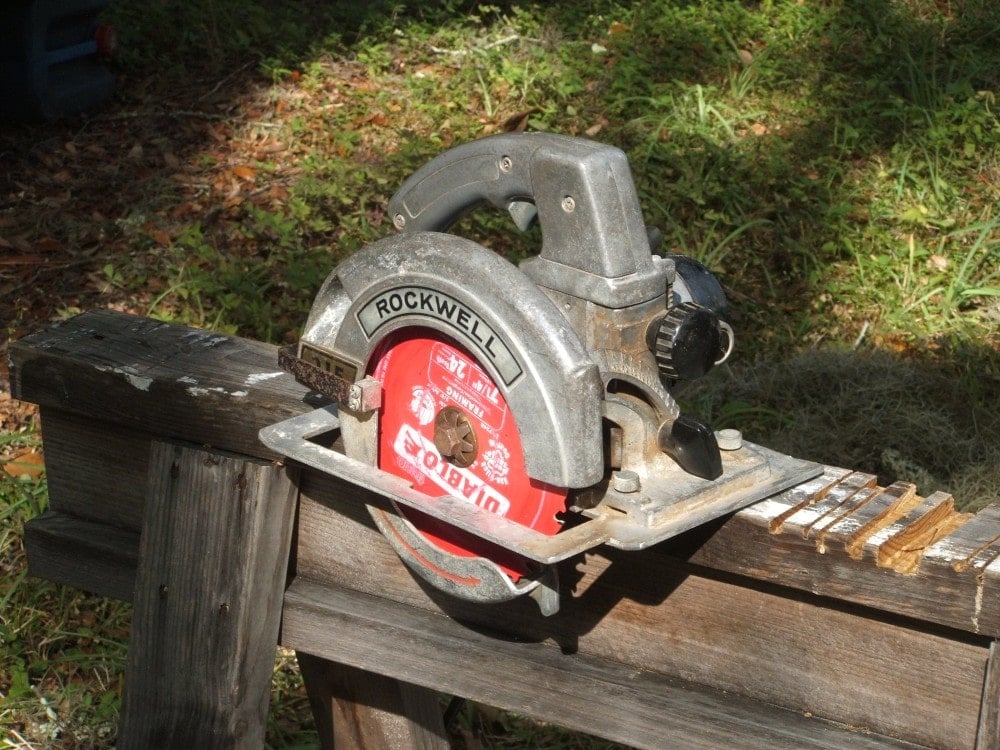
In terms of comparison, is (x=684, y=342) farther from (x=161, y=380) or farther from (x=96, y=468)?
(x=96, y=468)

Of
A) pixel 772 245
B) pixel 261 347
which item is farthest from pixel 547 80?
pixel 261 347

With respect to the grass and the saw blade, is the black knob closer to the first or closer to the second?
the saw blade

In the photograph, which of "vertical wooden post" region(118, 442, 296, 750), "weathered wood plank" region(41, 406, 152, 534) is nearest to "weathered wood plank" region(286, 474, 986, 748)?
"vertical wooden post" region(118, 442, 296, 750)

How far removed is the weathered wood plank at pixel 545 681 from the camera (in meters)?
1.41

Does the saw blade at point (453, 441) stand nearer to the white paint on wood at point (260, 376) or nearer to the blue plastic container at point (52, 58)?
the white paint on wood at point (260, 376)

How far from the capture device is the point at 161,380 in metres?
1.79

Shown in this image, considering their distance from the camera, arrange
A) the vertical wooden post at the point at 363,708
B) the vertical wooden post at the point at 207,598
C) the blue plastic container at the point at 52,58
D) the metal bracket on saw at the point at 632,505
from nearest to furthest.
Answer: the metal bracket on saw at the point at 632,505, the vertical wooden post at the point at 207,598, the vertical wooden post at the point at 363,708, the blue plastic container at the point at 52,58

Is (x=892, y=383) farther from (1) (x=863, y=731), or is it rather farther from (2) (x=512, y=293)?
(2) (x=512, y=293)

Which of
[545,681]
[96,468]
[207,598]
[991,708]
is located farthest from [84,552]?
[991,708]

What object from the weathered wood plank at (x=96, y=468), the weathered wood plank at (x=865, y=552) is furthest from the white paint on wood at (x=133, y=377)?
the weathered wood plank at (x=865, y=552)

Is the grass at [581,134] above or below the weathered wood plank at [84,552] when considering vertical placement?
below

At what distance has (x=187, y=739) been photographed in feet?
5.89

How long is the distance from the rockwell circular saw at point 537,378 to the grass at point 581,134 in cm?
171

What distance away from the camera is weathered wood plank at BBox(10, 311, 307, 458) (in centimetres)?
175
